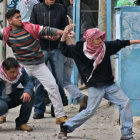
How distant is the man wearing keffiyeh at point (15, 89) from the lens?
6.98 meters

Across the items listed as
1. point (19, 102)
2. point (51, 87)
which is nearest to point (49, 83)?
point (51, 87)

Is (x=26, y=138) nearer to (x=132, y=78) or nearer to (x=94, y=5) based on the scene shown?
(x=132, y=78)

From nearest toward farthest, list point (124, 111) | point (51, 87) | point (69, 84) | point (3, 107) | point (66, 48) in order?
point (124, 111) → point (66, 48) → point (3, 107) → point (51, 87) → point (69, 84)

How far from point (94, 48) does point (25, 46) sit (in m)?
1.34

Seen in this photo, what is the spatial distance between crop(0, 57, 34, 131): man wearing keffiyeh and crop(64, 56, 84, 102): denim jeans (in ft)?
4.27

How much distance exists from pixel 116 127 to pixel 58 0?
14.3 feet

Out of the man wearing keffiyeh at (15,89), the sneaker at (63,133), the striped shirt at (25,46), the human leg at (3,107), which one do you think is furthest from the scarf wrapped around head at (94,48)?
the human leg at (3,107)

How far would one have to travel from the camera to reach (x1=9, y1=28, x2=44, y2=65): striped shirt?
24.3ft

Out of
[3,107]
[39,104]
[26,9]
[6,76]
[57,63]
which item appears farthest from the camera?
[26,9]

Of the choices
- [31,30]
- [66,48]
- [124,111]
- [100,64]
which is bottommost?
[124,111]

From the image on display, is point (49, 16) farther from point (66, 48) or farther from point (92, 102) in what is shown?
point (92, 102)

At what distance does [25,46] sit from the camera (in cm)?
747

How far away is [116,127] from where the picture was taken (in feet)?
25.1

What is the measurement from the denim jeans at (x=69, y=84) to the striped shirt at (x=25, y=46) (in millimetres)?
1148
